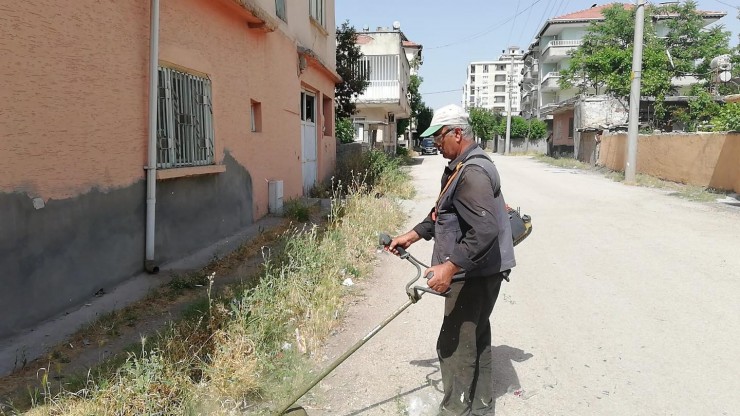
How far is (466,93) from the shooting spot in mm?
126625

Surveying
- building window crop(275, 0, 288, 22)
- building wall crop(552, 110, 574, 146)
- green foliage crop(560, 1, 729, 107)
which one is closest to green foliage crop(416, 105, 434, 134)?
building wall crop(552, 110, 574, 146)

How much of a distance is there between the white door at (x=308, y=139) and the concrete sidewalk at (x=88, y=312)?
5.49m

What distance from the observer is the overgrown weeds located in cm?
302

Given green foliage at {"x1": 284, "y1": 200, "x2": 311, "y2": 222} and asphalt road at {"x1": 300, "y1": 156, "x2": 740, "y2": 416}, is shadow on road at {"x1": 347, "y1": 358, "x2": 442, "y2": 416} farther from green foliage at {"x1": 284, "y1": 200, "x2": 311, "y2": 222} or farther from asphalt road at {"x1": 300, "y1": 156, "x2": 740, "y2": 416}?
green foliage at {"x1": 284, "y1": 200, "x2": 311, "y2": 222}

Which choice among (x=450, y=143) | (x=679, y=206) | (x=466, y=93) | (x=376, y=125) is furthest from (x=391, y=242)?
(x=466, y=93)

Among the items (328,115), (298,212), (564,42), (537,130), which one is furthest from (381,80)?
(564,42)

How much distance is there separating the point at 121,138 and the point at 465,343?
3.71m

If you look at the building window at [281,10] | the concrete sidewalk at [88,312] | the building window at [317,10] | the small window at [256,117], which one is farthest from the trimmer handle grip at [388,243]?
the building window at [317,10]

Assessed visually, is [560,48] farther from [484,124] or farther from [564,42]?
[484,124]

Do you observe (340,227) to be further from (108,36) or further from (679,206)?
(679,206)

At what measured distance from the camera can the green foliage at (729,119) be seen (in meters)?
13.1

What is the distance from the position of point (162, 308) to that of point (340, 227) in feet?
10.0

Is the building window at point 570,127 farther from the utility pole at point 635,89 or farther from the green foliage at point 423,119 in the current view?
the green foliage at point 423,119

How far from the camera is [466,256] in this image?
2.81 m
